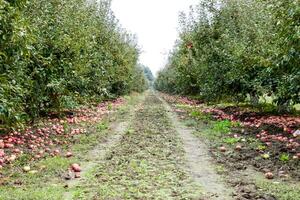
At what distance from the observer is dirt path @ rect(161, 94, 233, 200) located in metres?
6.84

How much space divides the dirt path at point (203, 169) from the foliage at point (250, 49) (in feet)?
10.6

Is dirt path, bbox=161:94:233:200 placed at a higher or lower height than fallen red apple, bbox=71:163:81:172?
lower

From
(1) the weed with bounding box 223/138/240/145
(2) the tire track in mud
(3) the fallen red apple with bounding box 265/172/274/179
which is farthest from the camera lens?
(1) the weed with bounding box 223/138/240/145

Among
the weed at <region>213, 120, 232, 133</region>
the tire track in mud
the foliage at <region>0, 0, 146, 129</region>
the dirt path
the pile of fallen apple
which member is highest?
the foliage at <region>0, 0, 146, 129</region>

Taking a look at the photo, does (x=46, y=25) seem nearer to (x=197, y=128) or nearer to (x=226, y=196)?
(x=197, y=128)

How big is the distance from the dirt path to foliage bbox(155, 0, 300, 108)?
10.6ft

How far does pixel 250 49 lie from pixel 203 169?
1150 cm

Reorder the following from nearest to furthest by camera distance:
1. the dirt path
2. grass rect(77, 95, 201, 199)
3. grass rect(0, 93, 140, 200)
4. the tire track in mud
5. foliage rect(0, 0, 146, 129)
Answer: grass rect(0, 93, 140, 200)
grass rect(77, 95, 201, 199)
the dirt path
the tire track in mud
foliage rect(0, 0, 146, 129)

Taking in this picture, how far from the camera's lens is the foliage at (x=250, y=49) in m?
11.0

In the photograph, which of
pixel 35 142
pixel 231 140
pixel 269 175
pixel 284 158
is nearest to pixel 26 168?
pixel 35 142

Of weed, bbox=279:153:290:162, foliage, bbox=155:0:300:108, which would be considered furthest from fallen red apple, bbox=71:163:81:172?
foliage, bbox=155:0:300:108

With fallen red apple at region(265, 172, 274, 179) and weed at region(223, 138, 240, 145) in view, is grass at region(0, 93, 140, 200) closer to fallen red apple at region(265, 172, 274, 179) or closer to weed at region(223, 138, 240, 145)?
fallen red apple at region(265, 172, 274, 179)

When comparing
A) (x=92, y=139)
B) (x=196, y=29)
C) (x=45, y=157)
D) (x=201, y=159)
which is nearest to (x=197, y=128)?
(x=92, y=139)

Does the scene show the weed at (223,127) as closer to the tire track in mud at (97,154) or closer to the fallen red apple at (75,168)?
the tire track in mud at (97,154)
